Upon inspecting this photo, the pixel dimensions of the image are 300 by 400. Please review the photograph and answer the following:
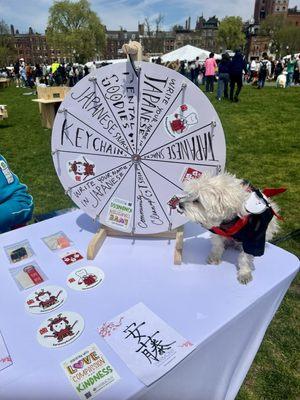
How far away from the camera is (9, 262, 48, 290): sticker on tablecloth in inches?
55.7

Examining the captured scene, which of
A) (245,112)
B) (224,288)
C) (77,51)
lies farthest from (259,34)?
(224,288)

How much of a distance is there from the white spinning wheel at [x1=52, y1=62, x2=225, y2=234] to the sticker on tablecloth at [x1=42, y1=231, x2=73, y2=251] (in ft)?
0.73

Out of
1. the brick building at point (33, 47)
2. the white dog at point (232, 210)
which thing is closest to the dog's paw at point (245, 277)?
the white dog at point (232, 210)

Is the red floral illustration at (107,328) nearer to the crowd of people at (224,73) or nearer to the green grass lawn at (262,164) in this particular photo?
the green grass lawn at (262,164)

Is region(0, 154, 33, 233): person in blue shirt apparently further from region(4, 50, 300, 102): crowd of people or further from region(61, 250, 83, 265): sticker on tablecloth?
region(4, 50, 300, 102): crowd of people

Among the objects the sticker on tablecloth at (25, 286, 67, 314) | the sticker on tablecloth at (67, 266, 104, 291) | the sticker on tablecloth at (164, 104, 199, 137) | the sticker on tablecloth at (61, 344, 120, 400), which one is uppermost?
the sticker on tablecloth at (164, 104, 199, 137)

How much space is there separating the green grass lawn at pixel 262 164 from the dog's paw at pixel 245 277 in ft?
3.35

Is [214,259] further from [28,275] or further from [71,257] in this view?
[28,275]

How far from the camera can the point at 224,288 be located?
138 cm

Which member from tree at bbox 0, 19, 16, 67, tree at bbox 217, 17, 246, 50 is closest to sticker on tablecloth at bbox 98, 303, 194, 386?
tree at bbox 0, 19, 16, 67

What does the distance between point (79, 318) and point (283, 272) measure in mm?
982

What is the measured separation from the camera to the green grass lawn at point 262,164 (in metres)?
2.05

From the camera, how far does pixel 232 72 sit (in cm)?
1018

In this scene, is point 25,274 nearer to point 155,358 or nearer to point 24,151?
point 155,358
